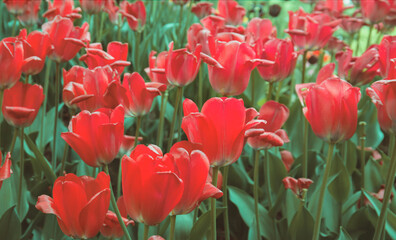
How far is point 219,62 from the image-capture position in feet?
3.48

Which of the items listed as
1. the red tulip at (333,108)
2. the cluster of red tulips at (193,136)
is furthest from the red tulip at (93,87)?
the red tulip at (333,108)

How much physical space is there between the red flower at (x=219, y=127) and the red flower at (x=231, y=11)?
59.0 inches

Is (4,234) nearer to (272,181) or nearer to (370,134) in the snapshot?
(272,181)

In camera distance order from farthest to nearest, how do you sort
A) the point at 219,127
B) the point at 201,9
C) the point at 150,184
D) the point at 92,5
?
the point at 201,9 → the point at 92,5 → the point at 219,127 → the point at 150,184

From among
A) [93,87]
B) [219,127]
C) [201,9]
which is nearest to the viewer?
[219,127]

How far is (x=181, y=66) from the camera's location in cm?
109

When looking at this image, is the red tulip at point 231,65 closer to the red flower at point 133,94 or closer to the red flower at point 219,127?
the red flower at point 133,94

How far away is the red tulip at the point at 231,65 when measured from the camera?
3.42 feet

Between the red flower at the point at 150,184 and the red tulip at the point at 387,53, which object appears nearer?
the red flower at the point at 150,184

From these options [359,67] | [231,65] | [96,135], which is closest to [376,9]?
[359,67]

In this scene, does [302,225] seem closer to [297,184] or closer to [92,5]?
[297,184]

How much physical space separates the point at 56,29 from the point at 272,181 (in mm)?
783

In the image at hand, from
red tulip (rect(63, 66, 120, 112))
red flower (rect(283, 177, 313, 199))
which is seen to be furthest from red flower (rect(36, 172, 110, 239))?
red flower (rect(283, 177, 313, 199))

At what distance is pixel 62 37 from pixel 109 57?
0.25 metres
